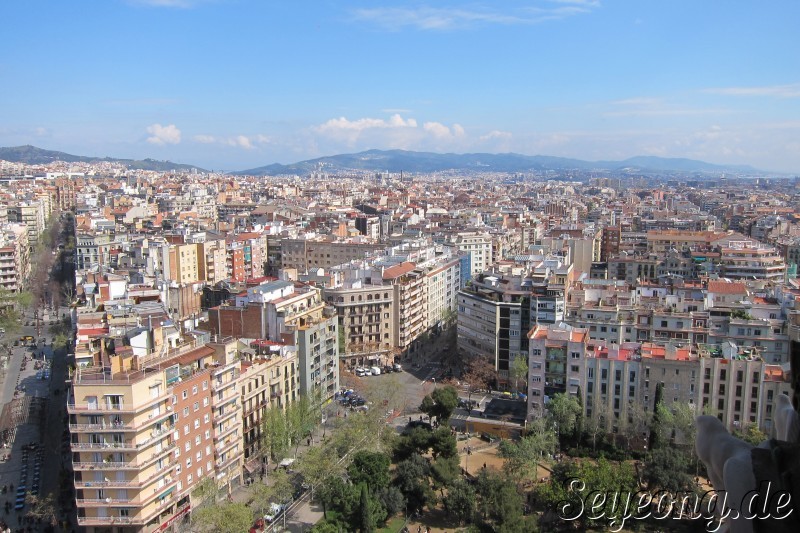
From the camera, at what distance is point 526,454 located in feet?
65.1

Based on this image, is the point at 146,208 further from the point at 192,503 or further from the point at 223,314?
the point at 192,503

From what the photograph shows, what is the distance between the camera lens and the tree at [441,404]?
2347 centimetres

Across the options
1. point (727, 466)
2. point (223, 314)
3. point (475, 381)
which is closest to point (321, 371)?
point (223, 314)

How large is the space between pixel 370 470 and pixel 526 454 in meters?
4.42

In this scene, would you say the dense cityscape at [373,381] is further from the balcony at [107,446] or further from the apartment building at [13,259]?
the apartment building at [13,259]

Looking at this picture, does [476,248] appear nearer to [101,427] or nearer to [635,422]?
[635,422]

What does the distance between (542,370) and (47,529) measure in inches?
617

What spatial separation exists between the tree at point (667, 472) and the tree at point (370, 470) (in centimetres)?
704

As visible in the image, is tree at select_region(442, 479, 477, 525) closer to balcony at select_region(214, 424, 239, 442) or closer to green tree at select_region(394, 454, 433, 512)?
green tree at select_region(394, 454, 433, 512)

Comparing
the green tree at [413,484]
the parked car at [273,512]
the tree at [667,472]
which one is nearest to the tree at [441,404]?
the green tree at [413,484]

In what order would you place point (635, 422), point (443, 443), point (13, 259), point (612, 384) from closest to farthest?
point (443, 443) < point (635, 422) < point (612, 384) < point (13, 259)

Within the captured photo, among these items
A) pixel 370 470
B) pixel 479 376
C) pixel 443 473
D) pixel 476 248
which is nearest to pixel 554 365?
pixel 479 376

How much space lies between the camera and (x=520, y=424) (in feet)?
80.2

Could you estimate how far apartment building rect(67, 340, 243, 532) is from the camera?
16.3 meters
